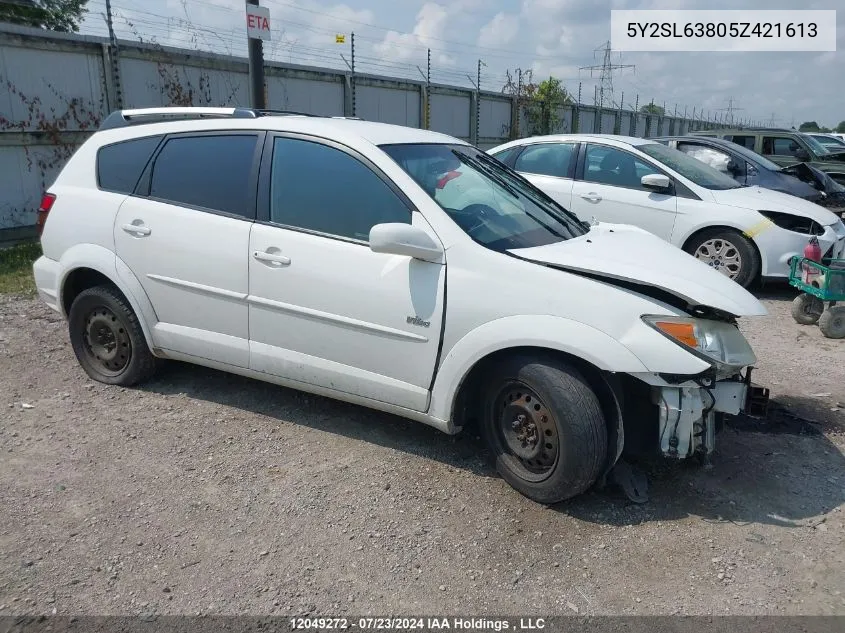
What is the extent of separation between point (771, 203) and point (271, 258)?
5738 millimetres

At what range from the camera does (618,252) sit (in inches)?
140

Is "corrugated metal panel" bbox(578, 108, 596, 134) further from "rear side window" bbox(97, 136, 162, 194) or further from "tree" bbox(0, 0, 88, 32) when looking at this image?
"rear side window" bbox(97, 136, 162, 194)

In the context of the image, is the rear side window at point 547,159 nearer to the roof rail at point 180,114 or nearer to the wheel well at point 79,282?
the roof rail at point 180,114

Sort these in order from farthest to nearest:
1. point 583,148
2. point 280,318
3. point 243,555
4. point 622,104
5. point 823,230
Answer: point 622,104
point 583,148
point 823,230
point 280,318
point 243,555

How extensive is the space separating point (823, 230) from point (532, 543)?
5709mm

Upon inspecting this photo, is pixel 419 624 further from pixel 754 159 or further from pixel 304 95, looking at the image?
pixel 304 95

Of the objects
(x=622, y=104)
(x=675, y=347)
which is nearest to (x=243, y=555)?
(x=675, y=347)

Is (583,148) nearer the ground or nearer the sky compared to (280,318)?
nearer the sky

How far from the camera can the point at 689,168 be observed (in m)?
7.79

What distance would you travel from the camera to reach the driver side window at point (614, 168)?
298 inches

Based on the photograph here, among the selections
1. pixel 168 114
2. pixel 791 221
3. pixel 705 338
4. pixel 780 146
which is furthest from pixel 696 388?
pixel 780 146

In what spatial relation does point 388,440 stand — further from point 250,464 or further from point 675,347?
point 675,347

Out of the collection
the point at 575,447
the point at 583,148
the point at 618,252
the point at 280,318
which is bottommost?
the point at 575,447

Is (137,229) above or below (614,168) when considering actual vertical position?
below
